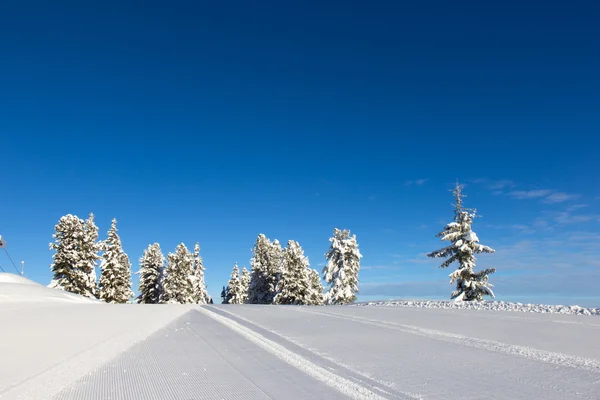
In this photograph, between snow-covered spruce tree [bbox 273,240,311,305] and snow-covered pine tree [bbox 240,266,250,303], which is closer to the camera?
snow-covered spruce tree [bbox 273,240,311,305]

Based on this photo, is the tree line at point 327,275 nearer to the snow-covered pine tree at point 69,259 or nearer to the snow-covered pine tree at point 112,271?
the snow-covered pine tree at point 112,271

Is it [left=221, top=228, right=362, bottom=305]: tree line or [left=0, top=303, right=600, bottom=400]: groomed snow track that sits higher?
[left=221, top=228, right=362, bottom=305]: tree line

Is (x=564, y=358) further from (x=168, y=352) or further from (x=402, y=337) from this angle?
(x=168, y=352)

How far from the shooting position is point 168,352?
7461mm

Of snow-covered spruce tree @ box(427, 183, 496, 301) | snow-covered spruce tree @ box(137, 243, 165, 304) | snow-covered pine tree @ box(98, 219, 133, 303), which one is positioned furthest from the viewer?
snow-covered spruce tree @ box(137, 243, 165, 304)

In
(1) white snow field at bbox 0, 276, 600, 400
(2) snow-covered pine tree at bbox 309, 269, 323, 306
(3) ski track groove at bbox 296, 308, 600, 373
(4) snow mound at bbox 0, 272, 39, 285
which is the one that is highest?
(2) snow-covered pine tree at bbox 309, 269, 323, 306

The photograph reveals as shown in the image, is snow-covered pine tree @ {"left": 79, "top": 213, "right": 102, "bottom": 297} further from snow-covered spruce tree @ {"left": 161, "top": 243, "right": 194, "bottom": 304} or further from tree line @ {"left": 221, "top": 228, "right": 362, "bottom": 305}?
tree line @ {"left": 221, "top": 228, "right": 362, "bottom": 305}

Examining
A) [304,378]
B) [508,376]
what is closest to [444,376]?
[508,376]

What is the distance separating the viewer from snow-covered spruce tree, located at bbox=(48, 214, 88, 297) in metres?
43.8

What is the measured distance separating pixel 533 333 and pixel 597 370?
417 centimetres

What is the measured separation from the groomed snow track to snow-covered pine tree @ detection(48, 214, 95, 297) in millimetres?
37945

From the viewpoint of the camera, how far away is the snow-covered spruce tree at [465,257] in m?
28.8

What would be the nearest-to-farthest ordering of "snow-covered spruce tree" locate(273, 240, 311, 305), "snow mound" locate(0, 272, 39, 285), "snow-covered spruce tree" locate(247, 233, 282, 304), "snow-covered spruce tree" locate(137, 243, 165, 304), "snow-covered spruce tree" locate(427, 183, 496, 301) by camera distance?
"snow-covered spruce tree" locate(427, 183, 496, 301) → "snow mound" locate(0, 272, 39, 285) → "snow-covered spruce tree" locate(273, 240, 311, 305) → "snow-covered spruce tree" locate(247, 233, 282, 304) → "snow-covered spruce tree" locate(137, 243, 165, 304)

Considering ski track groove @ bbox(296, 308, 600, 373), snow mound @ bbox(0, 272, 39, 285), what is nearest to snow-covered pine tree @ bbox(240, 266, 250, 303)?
A: snow mound @ bbox(0, 272, 39, 285)
